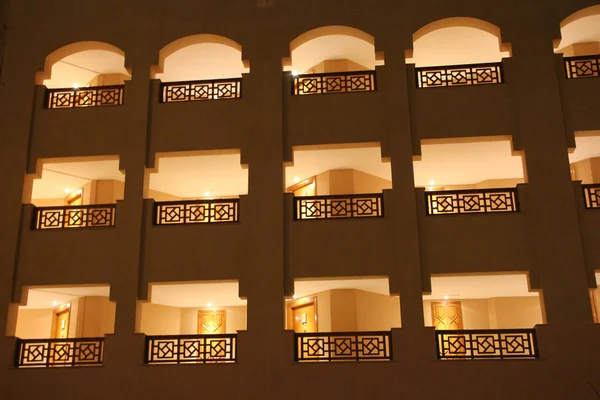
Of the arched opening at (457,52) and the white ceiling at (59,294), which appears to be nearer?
the arched opening at (457,52)

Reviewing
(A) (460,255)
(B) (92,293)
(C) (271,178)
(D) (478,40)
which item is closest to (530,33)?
(D) (478,40)

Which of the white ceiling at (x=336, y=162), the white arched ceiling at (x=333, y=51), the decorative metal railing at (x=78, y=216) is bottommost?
the decorative metal railing at (x=78, y=216)

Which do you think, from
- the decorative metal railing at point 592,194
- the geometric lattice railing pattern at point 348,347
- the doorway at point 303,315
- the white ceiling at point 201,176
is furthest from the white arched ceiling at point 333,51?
the geometric lattice railing pattern at point 348,347

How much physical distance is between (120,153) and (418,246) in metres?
6.69

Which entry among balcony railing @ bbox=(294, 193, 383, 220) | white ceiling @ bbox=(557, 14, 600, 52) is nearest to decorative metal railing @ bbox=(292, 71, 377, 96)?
balcony railing @ bbox=(294, 193, 383, 220)

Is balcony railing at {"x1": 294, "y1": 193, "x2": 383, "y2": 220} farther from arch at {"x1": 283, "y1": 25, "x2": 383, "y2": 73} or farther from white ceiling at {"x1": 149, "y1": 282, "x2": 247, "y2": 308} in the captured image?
arch at {"x1": 283, "y1": 25, "x2": 383, "y2": 73}

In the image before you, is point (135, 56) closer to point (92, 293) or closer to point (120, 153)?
point (120, 153)

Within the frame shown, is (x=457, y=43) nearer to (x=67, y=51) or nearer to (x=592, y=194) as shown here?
(x=592, y=194)

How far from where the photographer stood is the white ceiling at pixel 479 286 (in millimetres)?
13992

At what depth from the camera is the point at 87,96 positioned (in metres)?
15.4

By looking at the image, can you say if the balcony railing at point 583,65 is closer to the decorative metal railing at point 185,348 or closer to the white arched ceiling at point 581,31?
the white arched ceiling at point 581,31

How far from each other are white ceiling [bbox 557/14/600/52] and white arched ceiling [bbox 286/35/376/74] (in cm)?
459

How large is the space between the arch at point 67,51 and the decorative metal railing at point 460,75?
6751mm

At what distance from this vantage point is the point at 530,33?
1434 centimetres
